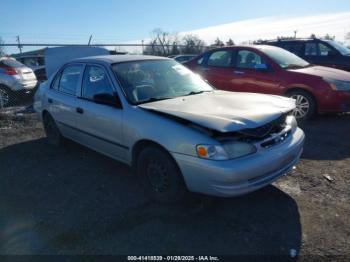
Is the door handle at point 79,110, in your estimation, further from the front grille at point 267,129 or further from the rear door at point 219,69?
the rear door at point 219,69

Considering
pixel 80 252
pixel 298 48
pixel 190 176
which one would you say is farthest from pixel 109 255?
pixel 298 48

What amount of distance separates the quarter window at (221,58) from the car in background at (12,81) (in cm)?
635

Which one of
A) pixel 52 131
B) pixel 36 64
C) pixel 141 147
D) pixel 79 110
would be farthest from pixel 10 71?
pixel 141 147

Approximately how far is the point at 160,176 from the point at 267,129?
124 cm

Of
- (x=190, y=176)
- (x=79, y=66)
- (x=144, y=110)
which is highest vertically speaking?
(x=79, y=66)

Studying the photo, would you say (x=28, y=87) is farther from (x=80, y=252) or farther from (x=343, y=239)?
(x=343, y=239)

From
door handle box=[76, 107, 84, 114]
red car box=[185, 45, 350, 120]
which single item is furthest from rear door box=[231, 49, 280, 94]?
door handle box=[76, 107, 84, 114]

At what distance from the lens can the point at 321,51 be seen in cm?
984

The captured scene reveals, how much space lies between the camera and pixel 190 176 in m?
3.28

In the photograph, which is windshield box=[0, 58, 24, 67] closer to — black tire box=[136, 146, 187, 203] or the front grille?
black tire box=[136, 146, 187, 203]

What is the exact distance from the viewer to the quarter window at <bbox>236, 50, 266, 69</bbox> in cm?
755

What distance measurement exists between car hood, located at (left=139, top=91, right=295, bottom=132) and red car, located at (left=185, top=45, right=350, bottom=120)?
3.05m

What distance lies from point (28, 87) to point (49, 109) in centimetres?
621

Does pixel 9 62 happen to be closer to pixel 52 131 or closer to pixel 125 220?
pixel 52 131
